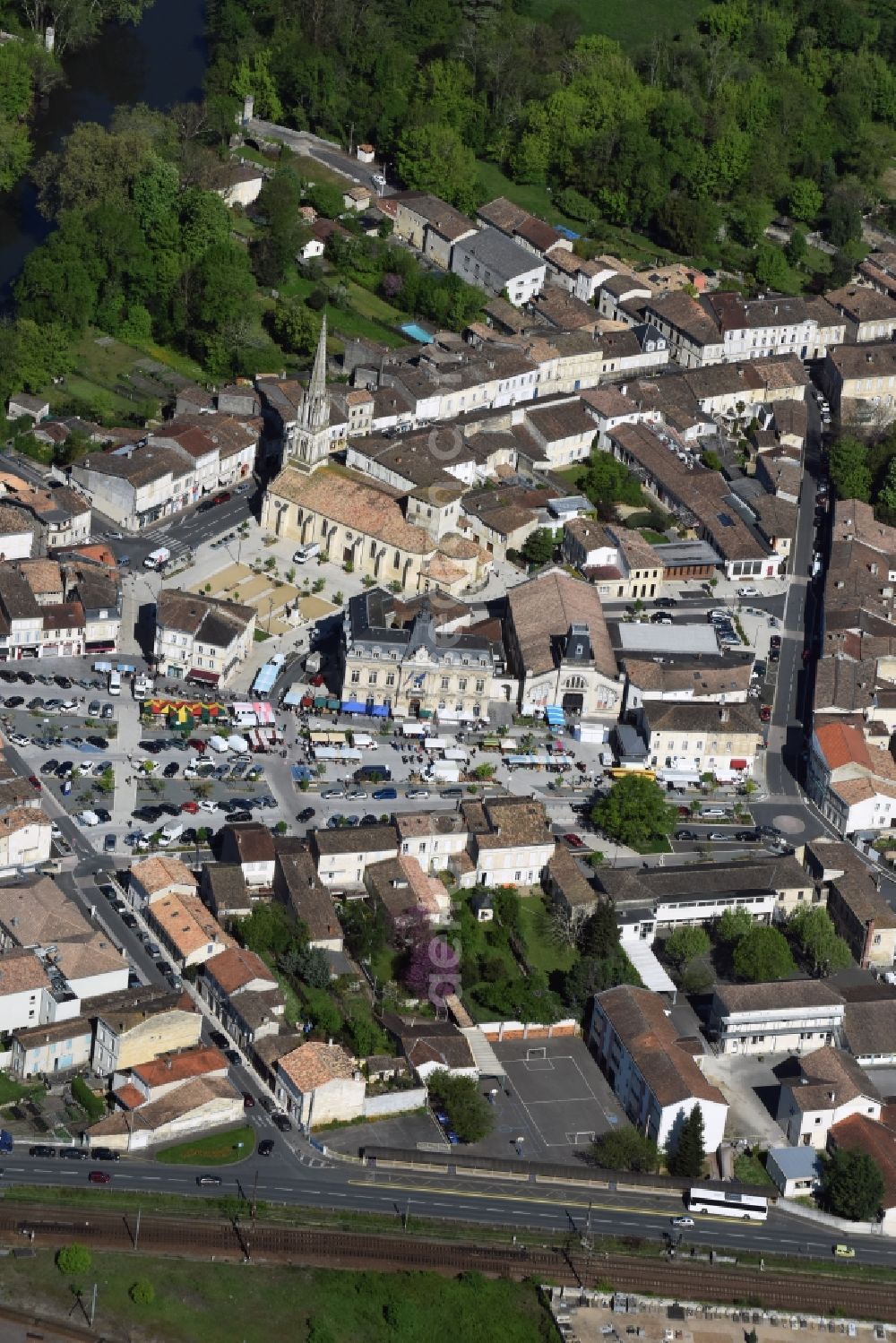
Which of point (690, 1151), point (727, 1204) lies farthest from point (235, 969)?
point (727, 1204)

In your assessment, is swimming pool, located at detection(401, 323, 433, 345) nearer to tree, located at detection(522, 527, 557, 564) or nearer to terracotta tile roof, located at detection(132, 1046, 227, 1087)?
tree, located at detection(522, 527, 557, 564)

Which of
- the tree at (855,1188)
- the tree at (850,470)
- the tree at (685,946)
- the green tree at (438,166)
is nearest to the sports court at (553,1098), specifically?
the tree at (685,946)

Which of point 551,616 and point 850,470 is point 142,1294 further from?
point 850,470

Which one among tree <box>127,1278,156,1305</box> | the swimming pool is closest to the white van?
the swimming pool

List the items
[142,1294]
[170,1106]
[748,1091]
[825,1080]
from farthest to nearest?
[748,1091], [825,1080], [170,1106], [142,1294]

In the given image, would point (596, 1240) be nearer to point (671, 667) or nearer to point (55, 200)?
point (671, 667)

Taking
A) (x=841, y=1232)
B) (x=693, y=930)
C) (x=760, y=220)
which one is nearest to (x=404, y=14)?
(x=760, y=220)
